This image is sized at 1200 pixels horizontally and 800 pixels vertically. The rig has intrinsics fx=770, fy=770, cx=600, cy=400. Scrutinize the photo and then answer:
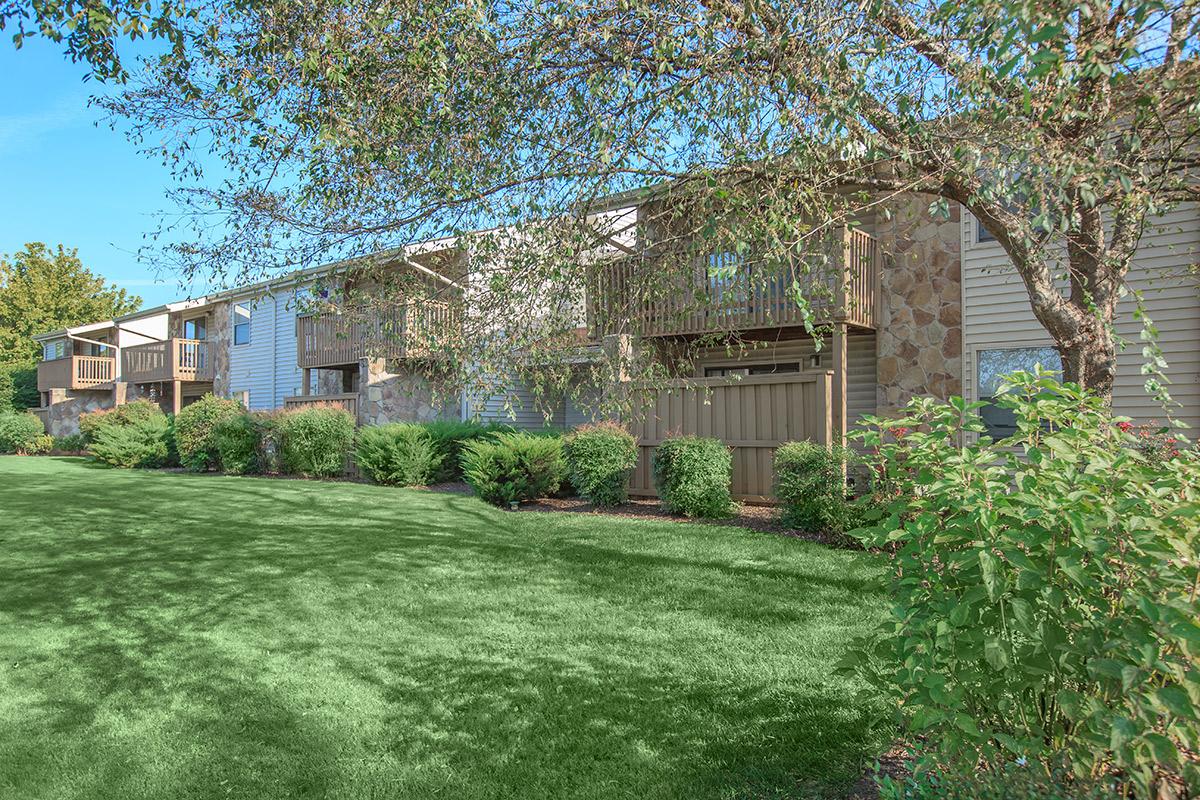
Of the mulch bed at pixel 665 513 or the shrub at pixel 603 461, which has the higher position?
the shrub at pixel 603 461

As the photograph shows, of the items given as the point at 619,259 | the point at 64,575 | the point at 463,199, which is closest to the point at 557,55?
the point at 463,199

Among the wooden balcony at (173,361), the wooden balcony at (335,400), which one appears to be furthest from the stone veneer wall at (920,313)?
the wooden balcony at (173,361)

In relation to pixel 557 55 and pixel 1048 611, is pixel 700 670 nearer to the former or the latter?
pixel 1048 611

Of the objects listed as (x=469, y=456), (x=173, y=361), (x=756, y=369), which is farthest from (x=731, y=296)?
(x=173, y=361)

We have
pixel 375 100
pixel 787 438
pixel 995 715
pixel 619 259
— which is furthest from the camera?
pixel 787 438

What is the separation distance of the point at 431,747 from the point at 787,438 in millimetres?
8068

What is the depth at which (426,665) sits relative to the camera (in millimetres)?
4977

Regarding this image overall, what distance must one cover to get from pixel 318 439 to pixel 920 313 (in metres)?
13.1

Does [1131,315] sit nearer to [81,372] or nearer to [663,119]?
[663,119]

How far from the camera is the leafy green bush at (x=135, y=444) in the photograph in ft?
68.5

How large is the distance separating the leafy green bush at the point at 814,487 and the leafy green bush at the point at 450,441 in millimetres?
7901

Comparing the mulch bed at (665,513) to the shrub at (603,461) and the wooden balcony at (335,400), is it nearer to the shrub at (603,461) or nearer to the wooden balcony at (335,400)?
the shrub at (603,461)

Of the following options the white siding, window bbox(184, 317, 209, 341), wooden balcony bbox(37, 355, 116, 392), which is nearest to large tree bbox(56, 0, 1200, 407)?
the white siding

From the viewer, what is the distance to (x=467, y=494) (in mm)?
14008
